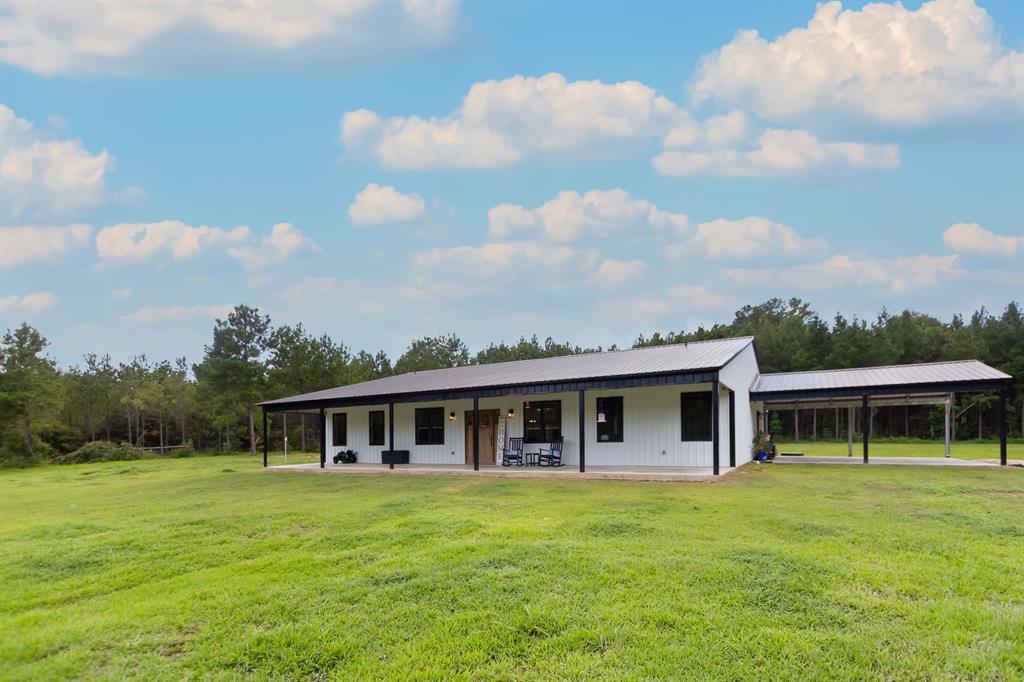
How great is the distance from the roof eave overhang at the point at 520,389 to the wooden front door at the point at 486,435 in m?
1.94

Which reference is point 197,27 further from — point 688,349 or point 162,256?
point 162,256

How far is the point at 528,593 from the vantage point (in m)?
4.31

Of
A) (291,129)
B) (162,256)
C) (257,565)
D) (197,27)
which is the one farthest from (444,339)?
(257,565)

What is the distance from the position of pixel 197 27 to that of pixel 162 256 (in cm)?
1624

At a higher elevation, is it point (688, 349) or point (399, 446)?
point (688, 349)

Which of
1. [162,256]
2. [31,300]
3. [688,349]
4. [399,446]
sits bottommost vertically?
[399,446]

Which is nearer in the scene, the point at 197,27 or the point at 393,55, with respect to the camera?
the point at 197,27

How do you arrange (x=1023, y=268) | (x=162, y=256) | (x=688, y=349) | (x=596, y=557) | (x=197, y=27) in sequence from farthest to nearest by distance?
(x=1023, y=268)
(x=162, y=256)
(x=688, y=349)
(x=197, y=27)
(x=596, y=557)

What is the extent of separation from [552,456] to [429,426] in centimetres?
478

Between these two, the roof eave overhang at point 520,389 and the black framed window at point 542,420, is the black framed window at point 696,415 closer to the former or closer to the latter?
the roof eave overhang at point 520,389

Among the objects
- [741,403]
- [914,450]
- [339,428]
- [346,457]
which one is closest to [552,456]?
[741,403]

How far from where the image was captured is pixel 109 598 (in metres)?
4.68

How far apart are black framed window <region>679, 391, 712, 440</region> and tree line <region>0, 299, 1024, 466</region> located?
21333 millimetres

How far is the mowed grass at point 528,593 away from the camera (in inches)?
131
